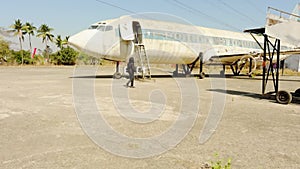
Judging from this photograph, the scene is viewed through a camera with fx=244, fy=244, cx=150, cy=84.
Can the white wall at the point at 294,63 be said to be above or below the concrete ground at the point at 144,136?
above

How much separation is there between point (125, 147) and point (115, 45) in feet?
34.8

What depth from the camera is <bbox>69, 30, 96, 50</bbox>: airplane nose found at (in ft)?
44.2

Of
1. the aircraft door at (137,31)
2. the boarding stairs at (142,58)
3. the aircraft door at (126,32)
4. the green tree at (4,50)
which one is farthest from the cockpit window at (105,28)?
the green tree at (4,50)

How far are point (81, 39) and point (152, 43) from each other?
434 centimetres

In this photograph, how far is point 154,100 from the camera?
8.46 metres

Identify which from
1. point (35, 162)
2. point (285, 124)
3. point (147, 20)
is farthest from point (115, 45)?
point (35, 162)

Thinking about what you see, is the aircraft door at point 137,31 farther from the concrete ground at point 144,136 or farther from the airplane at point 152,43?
the concrete ground at point 144,136

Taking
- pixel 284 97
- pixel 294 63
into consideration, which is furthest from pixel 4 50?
pixel 294 63

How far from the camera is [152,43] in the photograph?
15320 millimetres

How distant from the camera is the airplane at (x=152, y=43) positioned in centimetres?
Answer: 1370

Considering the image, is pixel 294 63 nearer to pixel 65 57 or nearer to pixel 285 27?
pixel 285 27

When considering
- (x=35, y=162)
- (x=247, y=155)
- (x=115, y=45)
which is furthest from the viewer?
(x=115, y=45)

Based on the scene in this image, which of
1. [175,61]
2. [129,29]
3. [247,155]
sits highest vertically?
[129,29]

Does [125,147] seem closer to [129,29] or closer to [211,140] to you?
[211,140]
